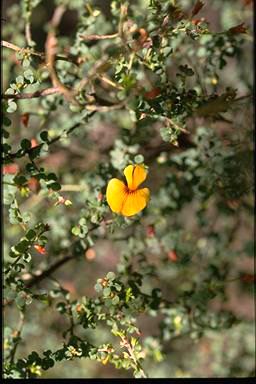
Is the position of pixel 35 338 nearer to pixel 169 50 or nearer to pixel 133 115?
pixel 133 115

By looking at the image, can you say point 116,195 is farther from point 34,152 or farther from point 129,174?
point 34,152

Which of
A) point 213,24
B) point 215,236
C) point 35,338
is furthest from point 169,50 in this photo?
point 213,24

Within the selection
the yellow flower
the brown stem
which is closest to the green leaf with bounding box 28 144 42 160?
the yellow flower

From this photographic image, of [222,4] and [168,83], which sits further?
[222,4]

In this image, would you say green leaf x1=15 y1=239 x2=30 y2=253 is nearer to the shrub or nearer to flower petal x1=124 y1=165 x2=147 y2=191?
the shrub

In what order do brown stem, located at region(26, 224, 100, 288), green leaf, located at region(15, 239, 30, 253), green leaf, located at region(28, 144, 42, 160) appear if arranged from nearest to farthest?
green leaf, located at region(15, 239, 30, 253), green leaf, located at region(28, 144, 42, 160), brown stem, located at region(26, 224, 100, 288)

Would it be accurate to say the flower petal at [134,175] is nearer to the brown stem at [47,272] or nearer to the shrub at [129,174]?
the shrub at [129,174]

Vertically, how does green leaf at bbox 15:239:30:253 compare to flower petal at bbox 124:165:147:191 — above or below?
below

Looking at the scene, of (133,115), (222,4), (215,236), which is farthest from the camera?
(222,4)
